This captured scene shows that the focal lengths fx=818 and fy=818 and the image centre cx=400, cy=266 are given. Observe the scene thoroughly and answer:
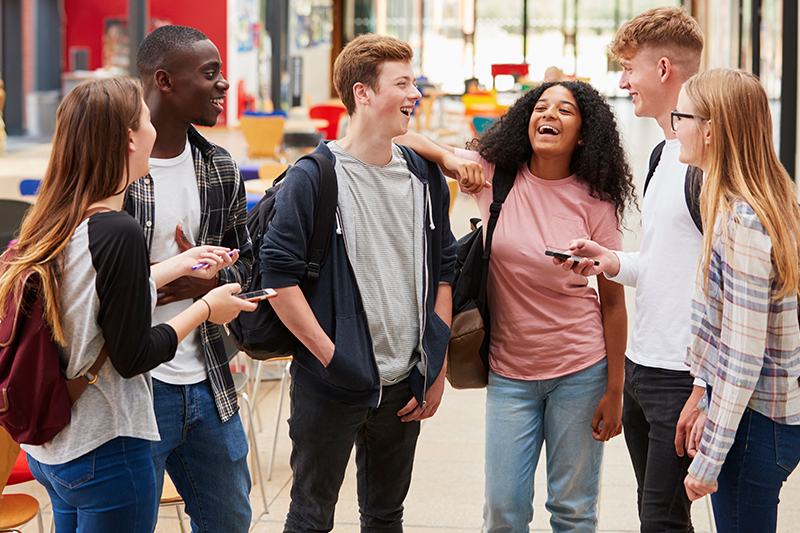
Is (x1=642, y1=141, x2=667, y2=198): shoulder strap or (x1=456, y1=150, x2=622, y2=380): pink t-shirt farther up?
(x1=642, y1=141, x2=667, y2=198): shoulder strap

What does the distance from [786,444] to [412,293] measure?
91 cm

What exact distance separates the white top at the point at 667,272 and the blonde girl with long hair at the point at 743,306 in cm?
19

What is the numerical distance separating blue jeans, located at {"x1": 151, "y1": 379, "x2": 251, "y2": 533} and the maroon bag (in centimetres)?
34

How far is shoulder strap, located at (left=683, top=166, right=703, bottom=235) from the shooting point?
1.90 m

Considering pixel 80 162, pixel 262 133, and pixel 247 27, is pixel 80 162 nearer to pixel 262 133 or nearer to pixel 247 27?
pixel 262 133

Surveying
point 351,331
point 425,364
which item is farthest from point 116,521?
point 425,364

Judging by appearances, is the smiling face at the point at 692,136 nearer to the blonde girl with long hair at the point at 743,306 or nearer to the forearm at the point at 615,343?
the blonde girl with long hair at the point at 743,306

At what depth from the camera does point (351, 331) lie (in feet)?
6.46

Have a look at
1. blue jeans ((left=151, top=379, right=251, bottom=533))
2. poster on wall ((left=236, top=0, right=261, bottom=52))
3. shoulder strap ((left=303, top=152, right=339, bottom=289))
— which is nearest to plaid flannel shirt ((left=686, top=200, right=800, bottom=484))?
shoulder strap ((left=303, top=152, right=339, bottom=289))

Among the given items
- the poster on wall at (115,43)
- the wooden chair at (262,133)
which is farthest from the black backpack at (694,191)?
the poster on wall at (115,43)

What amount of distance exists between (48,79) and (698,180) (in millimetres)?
17857

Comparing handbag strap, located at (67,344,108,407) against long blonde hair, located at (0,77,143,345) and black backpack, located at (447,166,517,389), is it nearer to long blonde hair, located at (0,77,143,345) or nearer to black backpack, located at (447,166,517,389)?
long blonde hair, located at (0,77,143,345)

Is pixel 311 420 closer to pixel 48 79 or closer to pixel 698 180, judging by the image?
pixel 698 180

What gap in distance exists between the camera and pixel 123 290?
1.51 meters
